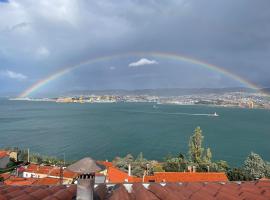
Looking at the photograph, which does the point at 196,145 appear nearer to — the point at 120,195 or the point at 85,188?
the point at 120,195

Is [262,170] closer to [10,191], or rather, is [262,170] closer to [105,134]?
[10,191]


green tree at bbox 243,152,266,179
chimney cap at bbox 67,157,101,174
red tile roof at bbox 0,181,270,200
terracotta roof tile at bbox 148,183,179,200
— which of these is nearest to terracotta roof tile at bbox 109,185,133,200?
red tile roof at bbox 0,181,270,200

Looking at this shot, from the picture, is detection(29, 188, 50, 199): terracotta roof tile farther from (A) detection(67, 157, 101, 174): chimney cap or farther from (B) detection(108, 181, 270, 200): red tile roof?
(B) detection(108, 181, 270, 200): red tile roof

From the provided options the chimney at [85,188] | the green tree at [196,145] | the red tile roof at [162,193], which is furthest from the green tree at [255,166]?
the chimney at [85,188]

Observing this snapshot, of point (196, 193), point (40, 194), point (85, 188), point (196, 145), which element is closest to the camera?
point (85, 188)

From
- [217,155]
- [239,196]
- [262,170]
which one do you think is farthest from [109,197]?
[217,155]

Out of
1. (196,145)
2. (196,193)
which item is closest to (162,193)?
(196,193)

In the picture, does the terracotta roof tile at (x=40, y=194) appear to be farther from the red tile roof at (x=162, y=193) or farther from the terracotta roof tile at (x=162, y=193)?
the terracotta roof tile at (x=162, y=193)

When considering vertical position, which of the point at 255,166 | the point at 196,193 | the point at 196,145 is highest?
the point at 196,193

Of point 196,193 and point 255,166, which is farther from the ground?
point 196,193

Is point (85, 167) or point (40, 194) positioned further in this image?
point (40, 194)
